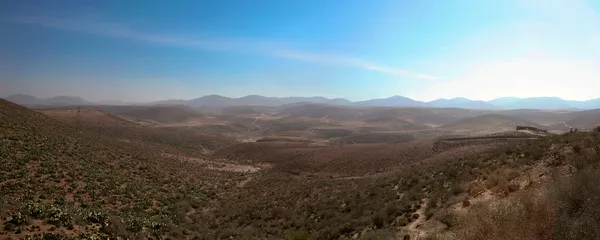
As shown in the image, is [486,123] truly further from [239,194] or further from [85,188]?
[85,188]

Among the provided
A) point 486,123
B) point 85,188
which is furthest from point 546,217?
point 486,123

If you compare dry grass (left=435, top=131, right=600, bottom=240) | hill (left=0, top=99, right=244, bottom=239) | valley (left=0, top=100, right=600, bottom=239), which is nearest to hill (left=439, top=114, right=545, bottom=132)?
valley (left=0, top=100, right=600, bottom=239)

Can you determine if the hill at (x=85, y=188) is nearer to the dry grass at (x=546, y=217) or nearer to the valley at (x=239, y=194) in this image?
the valley at (x=239, y=194)

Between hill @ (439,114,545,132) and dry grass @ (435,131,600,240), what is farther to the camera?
hill @ (439,114,545,132)

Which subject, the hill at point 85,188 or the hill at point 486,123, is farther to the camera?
the hill at point 486,123

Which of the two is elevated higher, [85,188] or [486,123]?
[85,188]

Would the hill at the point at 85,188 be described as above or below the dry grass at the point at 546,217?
below

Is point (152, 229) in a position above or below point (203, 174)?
above

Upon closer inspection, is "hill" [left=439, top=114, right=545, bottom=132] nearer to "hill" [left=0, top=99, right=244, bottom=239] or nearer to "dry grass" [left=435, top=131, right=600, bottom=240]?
"hill" [left=0, top=99, right=244, bottom=239]

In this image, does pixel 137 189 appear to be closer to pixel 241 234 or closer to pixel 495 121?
pixel 241 234

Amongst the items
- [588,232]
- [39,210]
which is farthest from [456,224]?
[39,210]

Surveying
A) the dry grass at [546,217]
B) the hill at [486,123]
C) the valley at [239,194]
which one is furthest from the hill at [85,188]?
the hill at [486,123]
